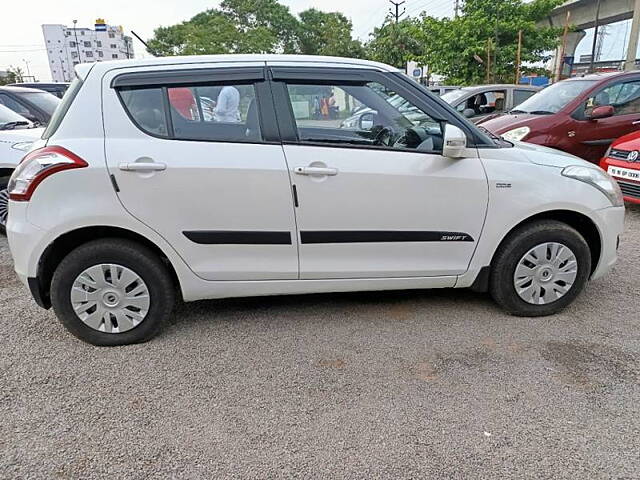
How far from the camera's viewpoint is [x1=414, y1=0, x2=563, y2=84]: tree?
63.0 feet

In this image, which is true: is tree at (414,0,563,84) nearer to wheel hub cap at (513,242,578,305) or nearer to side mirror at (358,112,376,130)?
wheel hub cap at (513,242,578,305)

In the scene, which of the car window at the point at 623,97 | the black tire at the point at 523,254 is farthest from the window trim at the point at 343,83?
the car window at the point at 623,97

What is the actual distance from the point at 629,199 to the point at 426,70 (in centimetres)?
1985

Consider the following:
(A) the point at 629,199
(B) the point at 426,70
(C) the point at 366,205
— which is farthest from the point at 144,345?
(B) the point at 426,70

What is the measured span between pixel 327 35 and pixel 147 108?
57142 millimetres

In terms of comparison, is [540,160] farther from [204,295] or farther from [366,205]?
[204,295]

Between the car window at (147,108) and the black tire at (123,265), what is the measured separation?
69 cm

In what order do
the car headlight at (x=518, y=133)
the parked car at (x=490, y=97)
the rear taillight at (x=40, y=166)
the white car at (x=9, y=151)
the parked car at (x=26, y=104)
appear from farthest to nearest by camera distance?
1. the parked car at (x=490, y=97)
2. the parked car at (x=26, y=104)
3. the car headlight at (x=518, y=133)
4. the white car at (x=9, y=151)
5. the rear taillight at (x=40, y=166)

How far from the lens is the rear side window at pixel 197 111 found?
2656mm

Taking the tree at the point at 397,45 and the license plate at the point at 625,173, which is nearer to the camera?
the license plate at the point at 625,173

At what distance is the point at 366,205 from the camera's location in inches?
109

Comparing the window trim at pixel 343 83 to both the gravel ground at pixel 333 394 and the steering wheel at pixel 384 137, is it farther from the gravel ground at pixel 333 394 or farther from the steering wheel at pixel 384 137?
the gravel ground at pixel 333 394

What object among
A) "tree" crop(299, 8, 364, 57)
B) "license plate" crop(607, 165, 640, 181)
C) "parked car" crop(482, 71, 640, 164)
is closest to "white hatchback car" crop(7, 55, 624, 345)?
"license plate" crop(607, 165, 640, 181)

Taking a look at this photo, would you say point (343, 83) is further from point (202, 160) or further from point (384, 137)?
point (202, 160)
